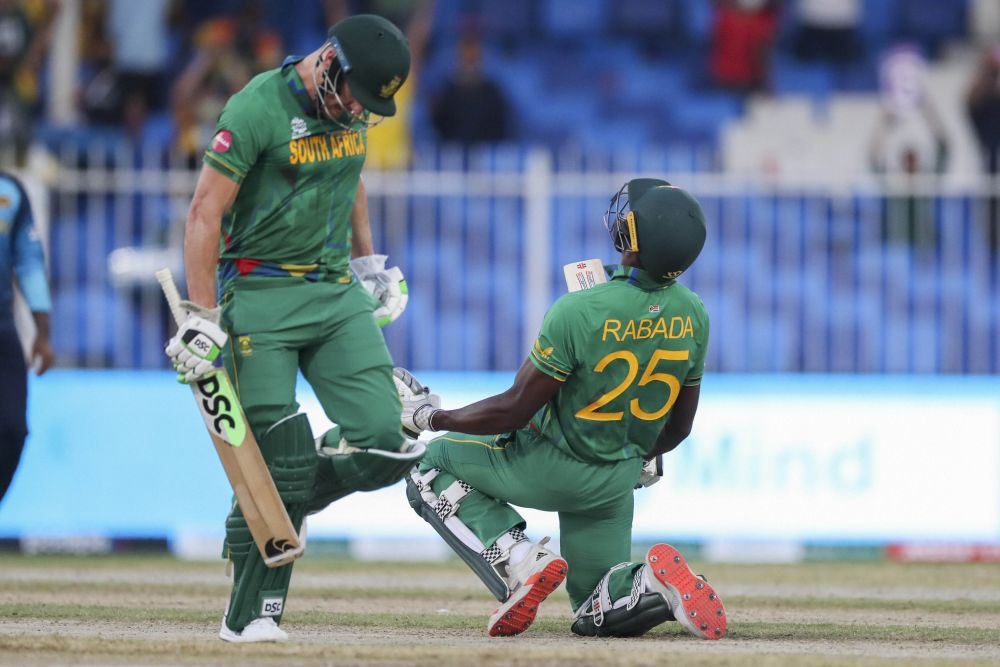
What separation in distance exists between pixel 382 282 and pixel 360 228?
0.77ft

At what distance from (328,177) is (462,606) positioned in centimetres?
265

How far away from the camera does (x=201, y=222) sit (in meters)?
6.19

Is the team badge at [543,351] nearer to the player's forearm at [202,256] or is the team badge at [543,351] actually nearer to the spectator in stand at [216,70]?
the player's forearm at [202,256]

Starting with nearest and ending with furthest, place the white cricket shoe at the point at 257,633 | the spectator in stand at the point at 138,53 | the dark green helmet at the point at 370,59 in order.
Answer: the dark green helmet at the point at 370,59, the white cricket shoe at the point at 257,633, the spectator in stand at the point at 138,53

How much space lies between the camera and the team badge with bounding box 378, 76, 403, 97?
20.7ft

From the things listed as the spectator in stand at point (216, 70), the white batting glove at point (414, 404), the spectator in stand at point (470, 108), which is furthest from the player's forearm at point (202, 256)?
the spectator in stand at point (470, 108)

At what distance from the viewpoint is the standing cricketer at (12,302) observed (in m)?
8.50

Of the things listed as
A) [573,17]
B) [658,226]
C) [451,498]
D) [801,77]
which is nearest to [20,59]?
[573,17]

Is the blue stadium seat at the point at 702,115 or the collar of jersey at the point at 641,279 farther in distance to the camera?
the blue stadium seat at the point at 702,115

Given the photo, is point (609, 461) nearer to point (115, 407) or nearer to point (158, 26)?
point (115, 407)

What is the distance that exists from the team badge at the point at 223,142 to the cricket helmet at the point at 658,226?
163 cm

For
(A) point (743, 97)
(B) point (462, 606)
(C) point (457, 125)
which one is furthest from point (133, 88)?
(B) point (462, 606)

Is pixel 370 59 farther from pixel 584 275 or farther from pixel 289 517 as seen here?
pixel 289 517

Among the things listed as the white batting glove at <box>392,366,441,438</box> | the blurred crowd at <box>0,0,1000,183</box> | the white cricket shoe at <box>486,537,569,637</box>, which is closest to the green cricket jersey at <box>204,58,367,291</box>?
the white batting glove at <box>392,366,441,438</box>
